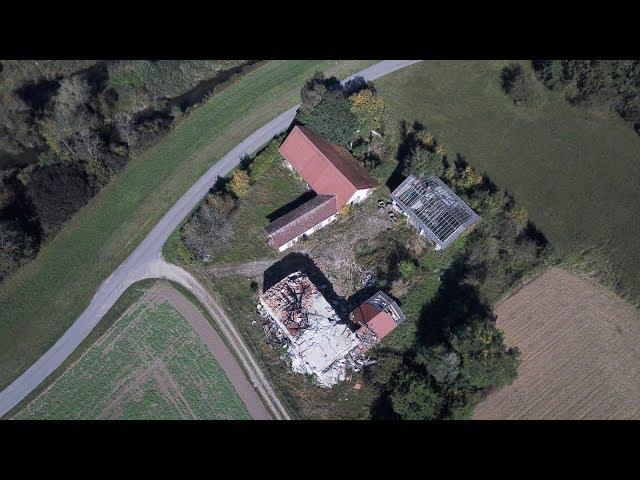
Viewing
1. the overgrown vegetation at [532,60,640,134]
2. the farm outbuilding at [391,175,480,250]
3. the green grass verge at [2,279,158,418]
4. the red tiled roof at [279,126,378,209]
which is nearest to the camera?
the green grass verge at [2,279,158,418]

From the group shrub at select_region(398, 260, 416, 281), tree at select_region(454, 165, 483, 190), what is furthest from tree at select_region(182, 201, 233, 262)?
tree at select_region(454, 165, 483, 190)

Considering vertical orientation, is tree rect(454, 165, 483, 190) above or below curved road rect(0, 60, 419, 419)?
below

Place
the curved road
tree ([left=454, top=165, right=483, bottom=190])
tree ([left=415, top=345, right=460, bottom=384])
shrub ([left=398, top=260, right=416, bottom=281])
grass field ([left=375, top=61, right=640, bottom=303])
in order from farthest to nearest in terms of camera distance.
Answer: tree ([left=454, top=165, right=483, bottom=190]) < grass field ([left=375, top=61, right=640, bottom=303]) < shrub ([left=398, top=260, right=416, bottom=281]) < the curved road < tree ([left=415, top=345, right=460, bottom=384])

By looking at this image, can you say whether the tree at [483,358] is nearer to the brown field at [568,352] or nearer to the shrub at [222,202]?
the brown field at [568,352]

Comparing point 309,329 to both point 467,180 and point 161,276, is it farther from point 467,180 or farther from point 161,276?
point 467,180

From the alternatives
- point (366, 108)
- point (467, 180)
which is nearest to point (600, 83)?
point (467, 180)

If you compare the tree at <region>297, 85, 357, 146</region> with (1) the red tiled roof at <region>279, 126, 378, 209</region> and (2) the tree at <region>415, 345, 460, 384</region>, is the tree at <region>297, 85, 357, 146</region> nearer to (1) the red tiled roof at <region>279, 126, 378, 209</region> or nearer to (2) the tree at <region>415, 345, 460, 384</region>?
(1) the red tiled roof at <region>279, 126, 378, 209</region>

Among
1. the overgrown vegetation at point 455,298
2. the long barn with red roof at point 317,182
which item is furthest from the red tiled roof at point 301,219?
the overgrown vegetation at point 455,298
